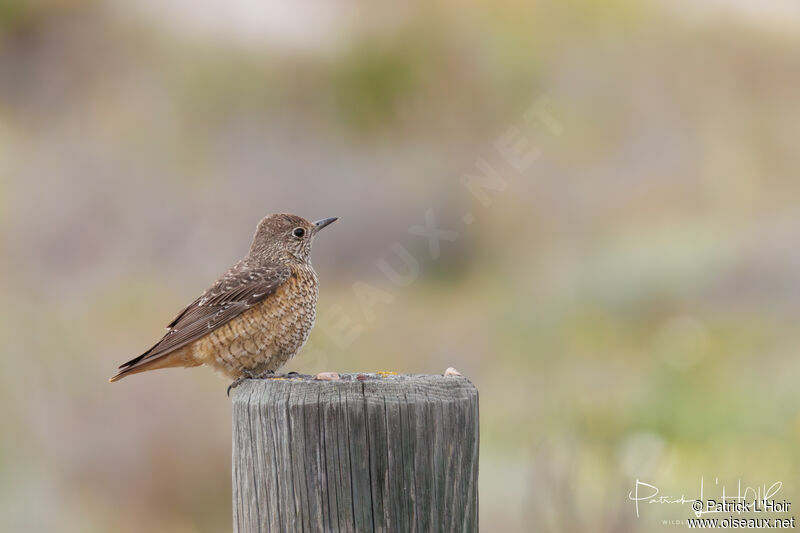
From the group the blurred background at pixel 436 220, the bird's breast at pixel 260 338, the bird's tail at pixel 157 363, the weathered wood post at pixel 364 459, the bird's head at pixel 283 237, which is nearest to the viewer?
the weathered wood post at pixel 364 459

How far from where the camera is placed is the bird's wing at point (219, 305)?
11.9 feet

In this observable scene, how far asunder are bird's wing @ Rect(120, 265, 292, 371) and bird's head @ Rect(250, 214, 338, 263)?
26cm

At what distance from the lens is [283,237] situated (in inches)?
166

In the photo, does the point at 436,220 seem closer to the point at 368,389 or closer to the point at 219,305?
the point at 219,305

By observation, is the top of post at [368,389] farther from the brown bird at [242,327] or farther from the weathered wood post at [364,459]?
the brown bird at [242,327]

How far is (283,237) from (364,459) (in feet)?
7.26

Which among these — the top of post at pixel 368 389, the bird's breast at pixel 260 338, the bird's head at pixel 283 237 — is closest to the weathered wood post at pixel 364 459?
the top of post at pixel 368 389

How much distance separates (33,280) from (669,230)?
5675mm

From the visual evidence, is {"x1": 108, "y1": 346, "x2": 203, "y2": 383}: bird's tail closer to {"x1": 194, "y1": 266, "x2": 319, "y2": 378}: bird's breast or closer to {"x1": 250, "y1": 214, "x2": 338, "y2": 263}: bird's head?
{"x1": 194, "y1": 266, "x2": 319, "y2": 378}: bird's breast

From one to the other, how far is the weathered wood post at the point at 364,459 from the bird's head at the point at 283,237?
1970 mm

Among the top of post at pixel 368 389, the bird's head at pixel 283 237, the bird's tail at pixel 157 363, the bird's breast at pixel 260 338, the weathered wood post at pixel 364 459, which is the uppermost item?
the bird's head at pixel 283 237

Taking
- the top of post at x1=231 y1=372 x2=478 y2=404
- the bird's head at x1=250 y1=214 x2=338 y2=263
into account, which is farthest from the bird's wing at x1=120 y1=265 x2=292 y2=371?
the top of post at x1=231 y1=372 x2=478 y2=404

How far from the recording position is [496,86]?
901cm

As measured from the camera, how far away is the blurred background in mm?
6348
